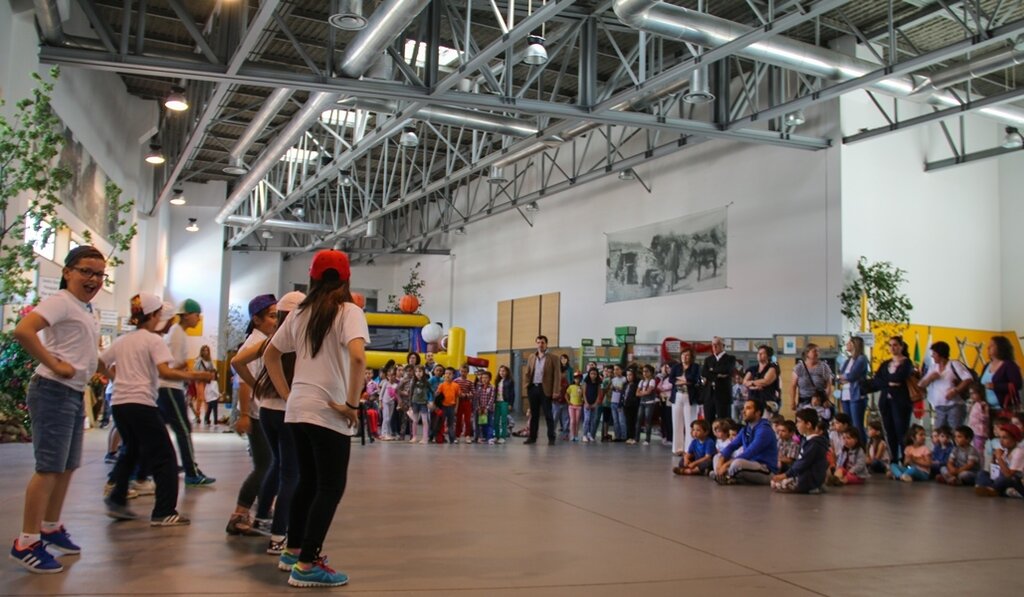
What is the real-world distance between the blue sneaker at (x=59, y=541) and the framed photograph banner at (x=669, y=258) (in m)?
14.2

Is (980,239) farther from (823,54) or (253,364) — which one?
(253,364)

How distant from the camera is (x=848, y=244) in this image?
14375 mm

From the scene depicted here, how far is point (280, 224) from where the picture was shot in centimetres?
2598

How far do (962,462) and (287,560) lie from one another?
24.6ft

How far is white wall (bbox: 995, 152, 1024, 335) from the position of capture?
16.1 meters

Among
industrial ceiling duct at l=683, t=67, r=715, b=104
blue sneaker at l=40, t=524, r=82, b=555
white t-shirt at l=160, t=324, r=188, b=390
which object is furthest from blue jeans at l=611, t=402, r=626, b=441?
blue sneaker at l=40, t=524, r=82, b=555

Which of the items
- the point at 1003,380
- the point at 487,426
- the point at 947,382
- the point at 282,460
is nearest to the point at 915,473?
the point at 947,382

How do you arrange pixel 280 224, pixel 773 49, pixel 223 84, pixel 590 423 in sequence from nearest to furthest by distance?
pixel 773 49 < pixel 223 84 < pixel 590 423 < pixel 280 224

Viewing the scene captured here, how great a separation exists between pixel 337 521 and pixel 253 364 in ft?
3.62

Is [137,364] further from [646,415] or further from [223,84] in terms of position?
[646,415]

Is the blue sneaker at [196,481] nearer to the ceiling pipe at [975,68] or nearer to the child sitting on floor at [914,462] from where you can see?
the child sitting on floor at [914,462]

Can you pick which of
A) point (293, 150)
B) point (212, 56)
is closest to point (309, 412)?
point (212, 56)

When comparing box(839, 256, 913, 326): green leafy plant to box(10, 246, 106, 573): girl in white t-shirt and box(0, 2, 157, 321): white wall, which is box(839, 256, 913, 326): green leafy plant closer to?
box(0, 2, 157, 321): white wall

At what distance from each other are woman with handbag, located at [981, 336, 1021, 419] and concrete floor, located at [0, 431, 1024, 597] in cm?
128
